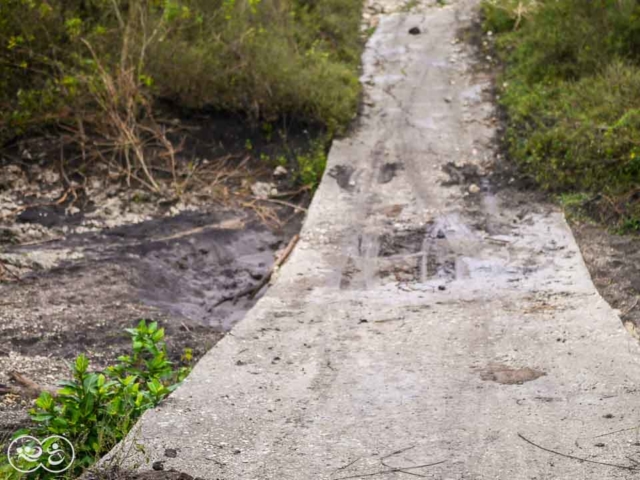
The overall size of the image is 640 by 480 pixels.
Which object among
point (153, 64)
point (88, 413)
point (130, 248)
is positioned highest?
point (88, 413)

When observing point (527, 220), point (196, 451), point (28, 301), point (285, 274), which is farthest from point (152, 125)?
point (196, 451)

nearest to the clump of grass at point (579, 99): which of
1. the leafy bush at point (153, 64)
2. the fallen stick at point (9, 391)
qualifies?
the leafy bush at point (153, 64)

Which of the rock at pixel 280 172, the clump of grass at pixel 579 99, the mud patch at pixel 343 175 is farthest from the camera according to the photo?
the rock at pixel 280 172

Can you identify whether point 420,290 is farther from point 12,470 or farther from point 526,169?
Result: point 12,470

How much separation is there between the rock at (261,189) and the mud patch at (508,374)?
16.9 ft

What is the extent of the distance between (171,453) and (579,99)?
337 inches

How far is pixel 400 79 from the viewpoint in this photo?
44.3 ft

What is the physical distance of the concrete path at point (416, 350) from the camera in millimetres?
4484

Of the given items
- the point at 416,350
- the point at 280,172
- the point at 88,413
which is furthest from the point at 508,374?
the point at 280,172

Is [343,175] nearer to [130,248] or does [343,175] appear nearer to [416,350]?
[130,248]
